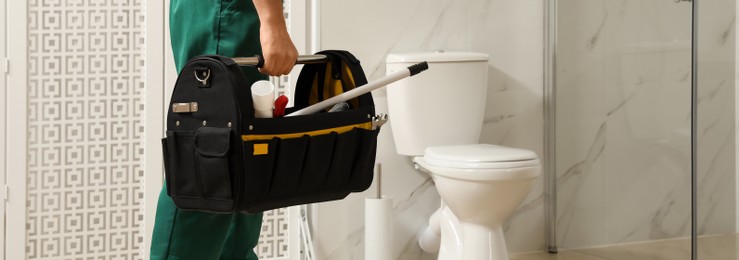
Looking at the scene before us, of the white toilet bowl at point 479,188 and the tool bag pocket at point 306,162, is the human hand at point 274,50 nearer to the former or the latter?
the tool bag pocket at point 306,162

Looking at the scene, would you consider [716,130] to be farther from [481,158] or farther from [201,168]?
[201,168]

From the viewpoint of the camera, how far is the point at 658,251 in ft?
10.3

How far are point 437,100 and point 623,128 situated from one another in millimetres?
654

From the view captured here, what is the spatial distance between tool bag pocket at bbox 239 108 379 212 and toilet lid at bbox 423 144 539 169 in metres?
1.07

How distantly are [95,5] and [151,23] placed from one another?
0.18 meters

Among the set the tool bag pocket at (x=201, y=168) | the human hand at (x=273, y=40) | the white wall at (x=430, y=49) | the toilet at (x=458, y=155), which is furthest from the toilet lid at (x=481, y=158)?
the tool bag pocket at (x=201, y=168)

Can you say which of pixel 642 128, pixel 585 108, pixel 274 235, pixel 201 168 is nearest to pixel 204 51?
pixel 201 168

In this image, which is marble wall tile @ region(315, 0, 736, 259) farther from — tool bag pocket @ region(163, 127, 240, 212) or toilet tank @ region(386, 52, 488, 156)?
tool bag pocket @ region(163, 127, 240, 212)

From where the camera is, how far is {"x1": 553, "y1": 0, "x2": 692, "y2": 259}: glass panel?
9.93ft

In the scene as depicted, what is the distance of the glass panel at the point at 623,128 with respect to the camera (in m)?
3.03

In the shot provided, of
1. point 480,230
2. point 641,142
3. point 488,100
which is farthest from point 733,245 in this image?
point 488,100

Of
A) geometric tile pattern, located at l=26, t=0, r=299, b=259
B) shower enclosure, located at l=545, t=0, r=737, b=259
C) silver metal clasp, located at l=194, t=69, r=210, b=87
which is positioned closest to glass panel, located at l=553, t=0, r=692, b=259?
shower enclosure, located at l=545, t=0, r=737, b=259

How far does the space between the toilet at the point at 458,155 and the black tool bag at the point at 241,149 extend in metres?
1.16

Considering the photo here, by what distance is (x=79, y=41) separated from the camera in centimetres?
306
